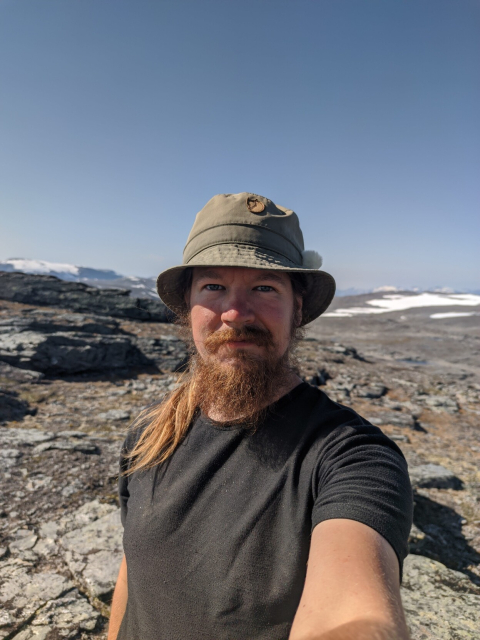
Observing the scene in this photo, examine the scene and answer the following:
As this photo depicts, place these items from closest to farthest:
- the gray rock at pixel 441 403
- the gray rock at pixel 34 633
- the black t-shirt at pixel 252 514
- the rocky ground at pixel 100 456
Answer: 1. the black t-shirt at pixel 252 514
2. the gray rock at pixel 34 633
3. the rocky ground at pixel 100 456
4. the gray rock at pixel 441 403

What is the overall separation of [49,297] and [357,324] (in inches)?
1531

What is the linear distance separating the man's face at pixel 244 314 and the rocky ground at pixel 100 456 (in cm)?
222

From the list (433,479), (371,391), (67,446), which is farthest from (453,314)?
(67,446)

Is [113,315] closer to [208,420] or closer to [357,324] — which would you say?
[208,420]

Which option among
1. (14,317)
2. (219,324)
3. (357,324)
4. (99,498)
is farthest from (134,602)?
(357,324)

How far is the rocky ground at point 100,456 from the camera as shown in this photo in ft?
9.36

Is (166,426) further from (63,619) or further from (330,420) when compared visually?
(63,619)

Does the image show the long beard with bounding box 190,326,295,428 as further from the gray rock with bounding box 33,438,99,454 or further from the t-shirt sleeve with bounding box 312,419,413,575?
the gray rock with bounding box 33,438,99,454

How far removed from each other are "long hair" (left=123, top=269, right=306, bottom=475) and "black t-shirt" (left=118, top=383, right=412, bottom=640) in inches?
5.6

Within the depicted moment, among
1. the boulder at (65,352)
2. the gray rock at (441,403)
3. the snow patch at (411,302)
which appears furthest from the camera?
the snow patch at (411,302)

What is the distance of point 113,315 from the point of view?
53.2ft

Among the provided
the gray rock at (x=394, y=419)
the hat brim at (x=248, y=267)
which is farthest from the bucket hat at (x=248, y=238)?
the gray rock at (x=394, y=419)

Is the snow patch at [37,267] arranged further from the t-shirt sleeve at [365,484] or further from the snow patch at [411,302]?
the t-shirt sleeve at [365,484]

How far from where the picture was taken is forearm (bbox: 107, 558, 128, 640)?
209cm
